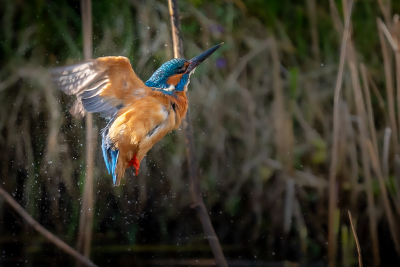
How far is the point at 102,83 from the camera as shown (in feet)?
4.90

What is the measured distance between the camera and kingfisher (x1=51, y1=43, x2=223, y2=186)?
4.72 feet

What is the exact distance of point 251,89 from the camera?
95.0 inches

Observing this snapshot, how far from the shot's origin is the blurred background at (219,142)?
219 centimetres

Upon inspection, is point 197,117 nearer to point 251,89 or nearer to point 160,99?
point 251,89

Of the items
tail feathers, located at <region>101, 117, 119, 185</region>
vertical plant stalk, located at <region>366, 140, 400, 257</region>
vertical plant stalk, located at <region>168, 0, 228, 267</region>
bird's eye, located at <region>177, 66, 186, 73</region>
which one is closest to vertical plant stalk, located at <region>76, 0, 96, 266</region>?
tail feathers, located at <region>101, 117, 119, 185</region>

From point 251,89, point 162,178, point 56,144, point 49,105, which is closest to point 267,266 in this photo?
point 162,178

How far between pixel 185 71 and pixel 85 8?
0.54 metres

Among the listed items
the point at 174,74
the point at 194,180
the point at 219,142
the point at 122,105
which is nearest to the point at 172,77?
the point at 174,74

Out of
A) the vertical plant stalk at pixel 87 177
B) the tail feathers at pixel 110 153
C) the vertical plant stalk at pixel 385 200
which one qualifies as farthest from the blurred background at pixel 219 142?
the tail feathers at pixel 110 153

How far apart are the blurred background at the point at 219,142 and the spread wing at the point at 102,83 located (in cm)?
70

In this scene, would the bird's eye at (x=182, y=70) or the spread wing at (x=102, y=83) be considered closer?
the spread wing at (x=102, y=83)

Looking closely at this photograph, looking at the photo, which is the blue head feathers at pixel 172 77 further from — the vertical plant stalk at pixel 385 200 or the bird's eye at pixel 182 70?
the vertical plant stalk at pixel 385 200

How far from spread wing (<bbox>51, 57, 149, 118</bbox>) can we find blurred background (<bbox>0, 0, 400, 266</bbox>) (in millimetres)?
698

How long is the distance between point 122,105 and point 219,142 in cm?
92
